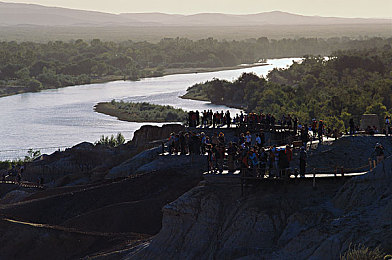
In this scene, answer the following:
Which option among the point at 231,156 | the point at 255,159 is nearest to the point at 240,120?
the point at 231,156

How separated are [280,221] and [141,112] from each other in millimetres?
109031

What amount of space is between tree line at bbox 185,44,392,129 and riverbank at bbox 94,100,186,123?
14.7 metres

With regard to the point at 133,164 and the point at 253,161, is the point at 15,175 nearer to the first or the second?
the point at 133,164

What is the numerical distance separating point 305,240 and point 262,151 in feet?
18.0

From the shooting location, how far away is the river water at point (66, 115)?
108 m

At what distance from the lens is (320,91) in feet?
420

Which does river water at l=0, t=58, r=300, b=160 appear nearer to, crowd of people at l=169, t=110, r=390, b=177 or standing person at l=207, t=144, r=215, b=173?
crowd of people at l=169, t=110, r=390, b=177

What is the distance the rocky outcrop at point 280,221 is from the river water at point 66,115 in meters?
70.4

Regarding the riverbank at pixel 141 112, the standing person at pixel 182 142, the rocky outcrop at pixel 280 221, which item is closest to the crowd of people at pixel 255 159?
the rocky outcrop at pixel 280 221

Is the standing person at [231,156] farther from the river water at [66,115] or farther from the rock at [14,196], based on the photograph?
the river water at [66,115]

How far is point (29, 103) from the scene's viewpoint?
15912cm

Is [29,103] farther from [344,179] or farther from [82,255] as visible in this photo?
[344,179]

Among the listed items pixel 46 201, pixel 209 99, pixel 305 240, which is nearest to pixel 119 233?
pixel 46 201

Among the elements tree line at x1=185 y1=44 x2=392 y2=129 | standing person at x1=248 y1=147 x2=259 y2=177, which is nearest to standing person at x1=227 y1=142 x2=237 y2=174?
standing person at x1=248 y1=147 x2=259 y2=177
